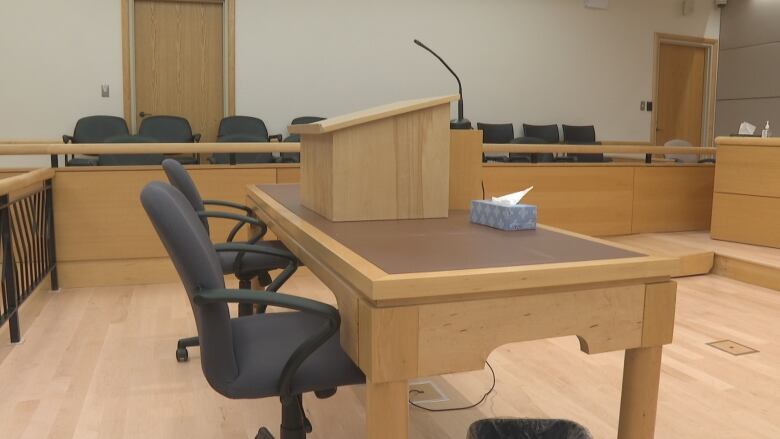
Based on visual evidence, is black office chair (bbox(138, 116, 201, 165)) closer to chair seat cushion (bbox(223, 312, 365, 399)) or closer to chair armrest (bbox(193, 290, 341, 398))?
chair seat cushion (bbox(223, 312, 365, 399))

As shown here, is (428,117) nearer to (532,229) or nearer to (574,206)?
(532,229)

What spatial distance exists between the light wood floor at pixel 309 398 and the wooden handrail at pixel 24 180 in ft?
2.12

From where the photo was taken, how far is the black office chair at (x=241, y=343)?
1.33 metres

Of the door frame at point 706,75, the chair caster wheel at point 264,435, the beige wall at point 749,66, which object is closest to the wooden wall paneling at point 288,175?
the chair caster wheel at point 264,435

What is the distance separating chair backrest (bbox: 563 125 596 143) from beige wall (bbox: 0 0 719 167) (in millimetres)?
227

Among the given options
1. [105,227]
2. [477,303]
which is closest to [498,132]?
[105,227]

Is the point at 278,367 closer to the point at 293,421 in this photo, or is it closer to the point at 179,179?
the point at 293,421

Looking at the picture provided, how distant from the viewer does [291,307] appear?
133 centimetres

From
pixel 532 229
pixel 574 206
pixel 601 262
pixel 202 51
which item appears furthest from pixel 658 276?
pixel 202 51

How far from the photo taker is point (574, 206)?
4.64 metres

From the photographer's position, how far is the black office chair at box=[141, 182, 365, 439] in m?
1.33

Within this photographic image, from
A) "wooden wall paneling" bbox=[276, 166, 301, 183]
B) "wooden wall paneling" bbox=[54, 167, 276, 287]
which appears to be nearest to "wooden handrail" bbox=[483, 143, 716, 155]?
"wooden wall paneling" bbox=[276, 166, 301, 183]

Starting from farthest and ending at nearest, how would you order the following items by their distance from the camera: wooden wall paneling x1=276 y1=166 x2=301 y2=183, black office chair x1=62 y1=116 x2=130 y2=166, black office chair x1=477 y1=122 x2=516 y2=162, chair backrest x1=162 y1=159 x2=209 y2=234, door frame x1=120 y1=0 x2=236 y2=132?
→ 1. black office chair x1=477 y1=122 x2=516 y2=162
2. door frame x1=120 y1=0 x2=236 y2=132
3. black office chair x1=62 y1=116 x2=130 y2=166
4. wooden wall paneling x1=276 y1=166 x2=301 y2=183
5. chair backrest x1=162 y1=159 x2=209 y2=234

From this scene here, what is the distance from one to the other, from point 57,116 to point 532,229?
18.8 ft
